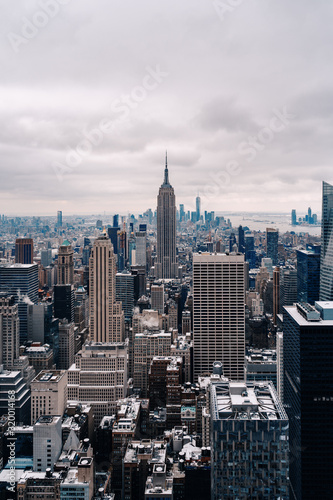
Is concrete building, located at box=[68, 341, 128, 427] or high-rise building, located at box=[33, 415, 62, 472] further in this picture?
concrete building, located at box=[68, 341, 128, 427]

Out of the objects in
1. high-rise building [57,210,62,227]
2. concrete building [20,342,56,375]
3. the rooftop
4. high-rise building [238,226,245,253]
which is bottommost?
concrete building [20,342,56,375]

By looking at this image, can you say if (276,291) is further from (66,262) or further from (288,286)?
(66,262)

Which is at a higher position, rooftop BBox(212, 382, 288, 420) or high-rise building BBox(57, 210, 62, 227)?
high-rise building BBox(57, 210, 62, 227)

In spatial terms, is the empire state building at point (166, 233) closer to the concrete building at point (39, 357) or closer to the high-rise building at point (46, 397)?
the concrete building at point (39, 357)

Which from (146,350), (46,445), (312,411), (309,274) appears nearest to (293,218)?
(309,274)

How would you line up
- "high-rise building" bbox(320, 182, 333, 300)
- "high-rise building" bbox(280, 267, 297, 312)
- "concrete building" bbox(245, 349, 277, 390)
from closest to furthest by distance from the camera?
"concrete building" bbox(245, 349, 277, 390) < "high-rise building" bbox(320, 182, 333, 300) < "high-rise building" bbox(280, 267, 297, 312)

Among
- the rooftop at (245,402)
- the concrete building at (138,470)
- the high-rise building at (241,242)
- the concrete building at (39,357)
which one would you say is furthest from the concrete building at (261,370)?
the high-rise building at (241,242)

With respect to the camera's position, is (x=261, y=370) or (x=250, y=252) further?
(x=250, y=252)

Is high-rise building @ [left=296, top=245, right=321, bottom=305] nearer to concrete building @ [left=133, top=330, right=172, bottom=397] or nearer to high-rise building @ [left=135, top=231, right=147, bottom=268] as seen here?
concrete building @ [left=133, top=330, right=172, bottom=397]

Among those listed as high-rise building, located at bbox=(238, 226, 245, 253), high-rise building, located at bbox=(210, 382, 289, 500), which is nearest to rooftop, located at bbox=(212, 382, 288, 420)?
high-rise building, located at bbox=(210, 382, 289, 500)
